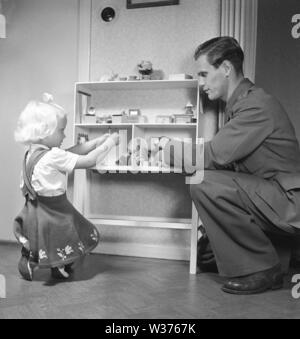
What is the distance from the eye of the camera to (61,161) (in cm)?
216

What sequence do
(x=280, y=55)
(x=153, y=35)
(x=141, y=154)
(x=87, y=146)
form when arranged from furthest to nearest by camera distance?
(x=280, y=55), (x=153, y=35), (x=141, y=154), (x=87, y=146)

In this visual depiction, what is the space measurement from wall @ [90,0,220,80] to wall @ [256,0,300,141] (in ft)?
3.14

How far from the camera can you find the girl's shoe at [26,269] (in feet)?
7.10

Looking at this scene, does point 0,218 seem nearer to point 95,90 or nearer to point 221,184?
point 95,90

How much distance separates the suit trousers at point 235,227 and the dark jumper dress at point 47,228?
2.11 feet

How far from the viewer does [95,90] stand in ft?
10.3

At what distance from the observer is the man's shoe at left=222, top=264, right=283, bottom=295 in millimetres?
1992

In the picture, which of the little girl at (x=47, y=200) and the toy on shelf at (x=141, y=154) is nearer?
the little girl at (x=47, y=200)

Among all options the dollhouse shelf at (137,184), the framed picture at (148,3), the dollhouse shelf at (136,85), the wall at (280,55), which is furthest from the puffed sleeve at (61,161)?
the wall at (280,55)

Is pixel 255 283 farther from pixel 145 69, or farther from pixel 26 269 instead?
pixel 145 69

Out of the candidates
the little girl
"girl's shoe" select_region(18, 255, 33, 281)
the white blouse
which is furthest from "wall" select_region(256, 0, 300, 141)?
"girl's shoe" select_region(18, 255, 33, 281)

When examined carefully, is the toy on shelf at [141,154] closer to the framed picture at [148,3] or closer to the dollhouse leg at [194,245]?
the dollhouse leg at [194,245]

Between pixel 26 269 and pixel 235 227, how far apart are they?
1.01 m

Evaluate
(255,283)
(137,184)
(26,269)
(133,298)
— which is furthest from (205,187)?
(137,184)
